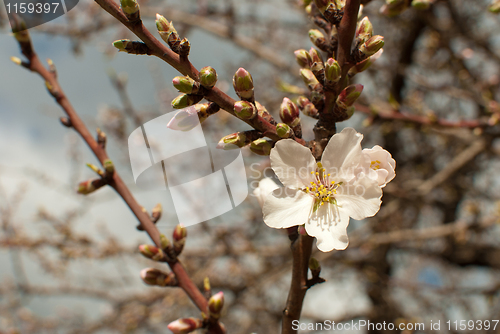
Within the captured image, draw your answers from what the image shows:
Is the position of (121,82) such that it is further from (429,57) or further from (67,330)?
(429,57)

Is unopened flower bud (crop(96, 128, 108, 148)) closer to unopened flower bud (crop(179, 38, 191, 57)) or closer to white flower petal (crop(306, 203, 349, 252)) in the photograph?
unopened flower bud (crop(179, 38, 191, 57))

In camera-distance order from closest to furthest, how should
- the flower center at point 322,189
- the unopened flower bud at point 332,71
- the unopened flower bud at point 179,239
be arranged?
the unopened flower bud at point 332,71 < the flower center at point 322,189 < the unopened flower bud at point 179,239

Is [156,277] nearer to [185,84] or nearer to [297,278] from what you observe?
[297,278]

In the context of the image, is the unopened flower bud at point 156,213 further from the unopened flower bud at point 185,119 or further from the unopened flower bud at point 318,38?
the unopened flower bud at point 318,38

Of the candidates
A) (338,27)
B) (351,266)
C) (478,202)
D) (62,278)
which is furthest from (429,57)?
(62,278)

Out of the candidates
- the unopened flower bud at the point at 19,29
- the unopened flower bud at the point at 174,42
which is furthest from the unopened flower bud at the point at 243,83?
the unopened flower bud at the point at 19,29

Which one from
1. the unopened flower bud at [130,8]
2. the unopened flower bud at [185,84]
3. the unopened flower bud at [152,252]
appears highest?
the unopened flower bud at [130,8]
